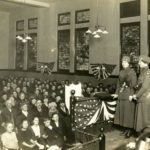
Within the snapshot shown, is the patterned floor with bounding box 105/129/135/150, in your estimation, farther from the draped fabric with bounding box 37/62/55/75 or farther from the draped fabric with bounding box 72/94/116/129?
the draped fabric with bounding box 37/62/55/75

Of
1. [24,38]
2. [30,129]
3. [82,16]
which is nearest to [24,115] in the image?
[30,129]

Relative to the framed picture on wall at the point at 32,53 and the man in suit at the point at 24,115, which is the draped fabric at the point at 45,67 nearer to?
the framed picture on wall at the point at 32,53

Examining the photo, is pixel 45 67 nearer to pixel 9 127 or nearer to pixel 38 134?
pixel 38 134

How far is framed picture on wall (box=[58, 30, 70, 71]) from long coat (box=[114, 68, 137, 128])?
639 centimetres

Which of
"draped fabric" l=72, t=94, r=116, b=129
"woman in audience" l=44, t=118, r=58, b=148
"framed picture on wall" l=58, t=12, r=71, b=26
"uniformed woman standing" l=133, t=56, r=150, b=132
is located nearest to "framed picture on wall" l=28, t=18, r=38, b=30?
"framed picture on wall" l=58, t=12, r=71, b=26

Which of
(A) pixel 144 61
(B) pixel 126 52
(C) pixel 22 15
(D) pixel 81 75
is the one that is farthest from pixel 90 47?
(A) pixel 144 61

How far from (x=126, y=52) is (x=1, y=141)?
20.0ft

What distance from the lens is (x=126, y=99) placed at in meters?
6.32

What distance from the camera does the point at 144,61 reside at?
5.71 m

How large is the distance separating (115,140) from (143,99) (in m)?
0.97

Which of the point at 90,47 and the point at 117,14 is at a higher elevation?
the point at 117,14

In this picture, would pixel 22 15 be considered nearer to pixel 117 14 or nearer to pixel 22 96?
pixel 117 14

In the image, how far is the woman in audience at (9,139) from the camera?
5277 millimetres

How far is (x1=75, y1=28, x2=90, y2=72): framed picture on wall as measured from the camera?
1190cm
